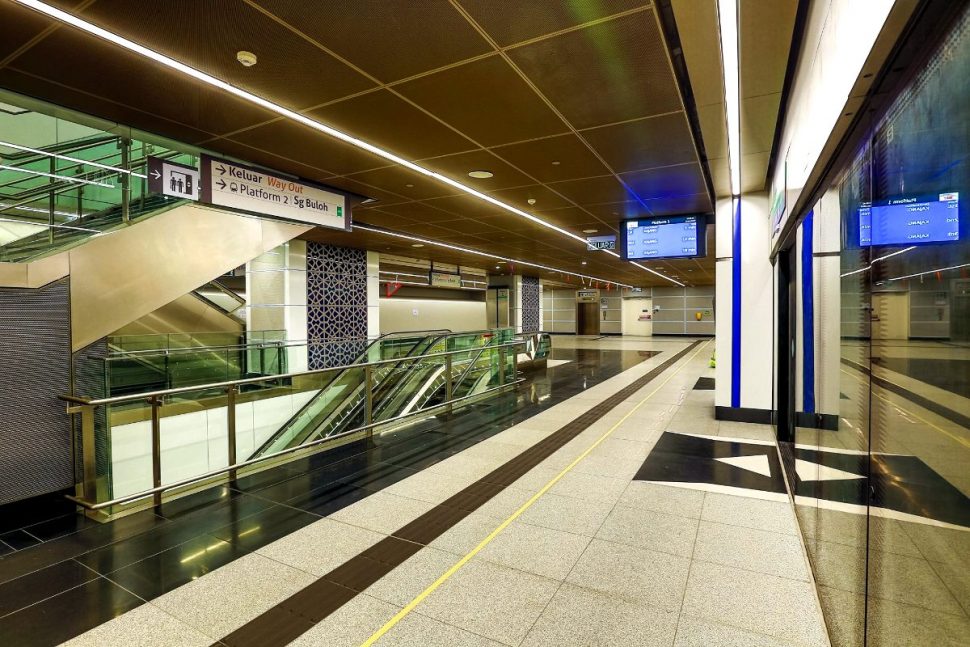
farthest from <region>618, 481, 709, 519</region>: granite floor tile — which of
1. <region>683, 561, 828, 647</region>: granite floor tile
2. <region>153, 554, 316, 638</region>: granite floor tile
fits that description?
<region>153, 554, 316, 638</region>: granite floor tile

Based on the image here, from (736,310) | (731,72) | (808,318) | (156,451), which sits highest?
(731,72)

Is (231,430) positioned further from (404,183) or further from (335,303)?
(335,303)

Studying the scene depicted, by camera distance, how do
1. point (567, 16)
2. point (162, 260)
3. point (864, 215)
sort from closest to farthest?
point (864, 215) → point (567, 16) → point (162, 260)

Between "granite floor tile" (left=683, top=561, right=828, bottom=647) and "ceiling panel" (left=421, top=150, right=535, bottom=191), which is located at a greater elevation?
"ceiling panel" (left=421, top=150, right=535, bottom=191)

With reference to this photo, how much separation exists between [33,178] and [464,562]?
6.79 meters

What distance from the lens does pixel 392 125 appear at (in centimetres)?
389

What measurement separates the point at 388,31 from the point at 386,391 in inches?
165

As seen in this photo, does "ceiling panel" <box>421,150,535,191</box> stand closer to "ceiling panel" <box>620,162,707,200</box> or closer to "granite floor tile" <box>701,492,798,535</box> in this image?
"ceiling panel" <box>620,162,707,200</box>

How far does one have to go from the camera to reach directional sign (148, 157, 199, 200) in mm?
3936

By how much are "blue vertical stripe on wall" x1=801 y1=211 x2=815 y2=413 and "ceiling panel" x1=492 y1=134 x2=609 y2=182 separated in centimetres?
200

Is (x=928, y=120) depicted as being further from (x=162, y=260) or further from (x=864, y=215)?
(x=162, y=260)

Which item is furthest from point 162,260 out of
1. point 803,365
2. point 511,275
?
point 511,275

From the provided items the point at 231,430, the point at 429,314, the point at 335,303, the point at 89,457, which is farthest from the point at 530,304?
the point at 89,457

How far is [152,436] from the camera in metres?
3.34
